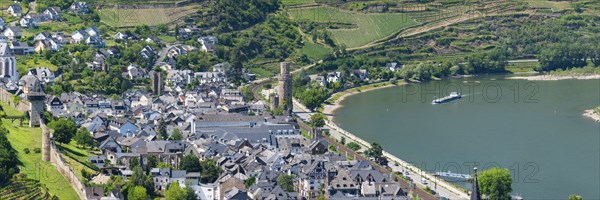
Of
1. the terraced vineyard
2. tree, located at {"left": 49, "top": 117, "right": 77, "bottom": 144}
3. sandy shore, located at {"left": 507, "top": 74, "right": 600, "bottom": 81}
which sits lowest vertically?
the terraced vineyard

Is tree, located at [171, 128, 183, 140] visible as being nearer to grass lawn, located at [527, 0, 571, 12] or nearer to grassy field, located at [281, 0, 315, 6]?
grassy field, located at [281, 0, 315, 6]

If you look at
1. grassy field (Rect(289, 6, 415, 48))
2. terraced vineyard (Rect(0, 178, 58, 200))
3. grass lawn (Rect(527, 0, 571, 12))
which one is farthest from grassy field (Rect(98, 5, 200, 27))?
terraced vineyard (Rect(0, 178, 58, 200))

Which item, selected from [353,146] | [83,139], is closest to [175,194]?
[83,139]

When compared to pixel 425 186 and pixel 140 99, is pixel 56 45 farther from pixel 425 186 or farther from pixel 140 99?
pixel 425 186

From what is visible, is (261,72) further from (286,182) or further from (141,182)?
(141,182)

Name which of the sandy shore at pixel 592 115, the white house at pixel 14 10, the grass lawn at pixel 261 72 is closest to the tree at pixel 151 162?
the sandy shore at pixel 592 115

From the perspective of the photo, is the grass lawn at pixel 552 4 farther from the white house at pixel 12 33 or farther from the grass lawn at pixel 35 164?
the grass lawn at pixel 35 164
